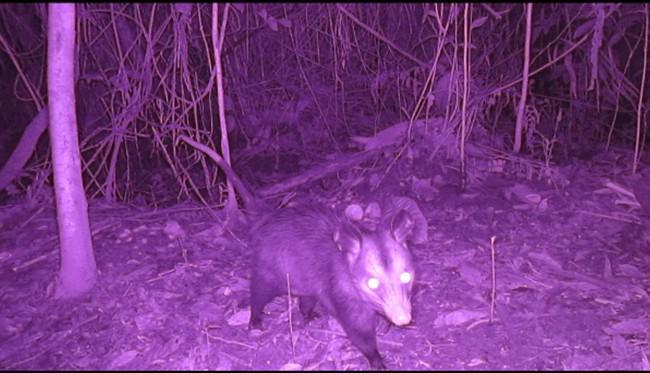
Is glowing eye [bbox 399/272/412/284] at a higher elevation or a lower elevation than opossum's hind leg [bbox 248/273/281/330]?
higher

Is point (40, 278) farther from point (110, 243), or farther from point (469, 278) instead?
point (469, 278)

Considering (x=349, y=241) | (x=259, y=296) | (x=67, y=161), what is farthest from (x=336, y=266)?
(x=67, y=161)

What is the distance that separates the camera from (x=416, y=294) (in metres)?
3.55

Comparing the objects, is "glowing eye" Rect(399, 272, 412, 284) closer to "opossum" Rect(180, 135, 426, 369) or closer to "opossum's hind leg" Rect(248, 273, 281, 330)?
"opossum" Rect(180, 135, 426, 369)

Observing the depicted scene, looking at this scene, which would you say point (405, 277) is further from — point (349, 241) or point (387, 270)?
point (349, 241)

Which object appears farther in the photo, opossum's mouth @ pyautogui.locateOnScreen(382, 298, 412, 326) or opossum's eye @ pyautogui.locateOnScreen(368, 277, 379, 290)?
opossum's eye @ pyautogui.locateOnScreen(368, 277, 379, 290)

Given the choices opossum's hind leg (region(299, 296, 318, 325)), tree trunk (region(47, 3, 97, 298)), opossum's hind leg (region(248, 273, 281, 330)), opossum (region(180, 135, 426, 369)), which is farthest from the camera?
opossum's hind leg (region(299, 296, 318, 325))

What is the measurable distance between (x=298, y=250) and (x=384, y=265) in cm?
76

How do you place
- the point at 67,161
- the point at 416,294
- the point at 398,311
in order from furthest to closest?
the point at 416,294 < the point at 67,161 < the point at 398,311

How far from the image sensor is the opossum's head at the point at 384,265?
2.92m

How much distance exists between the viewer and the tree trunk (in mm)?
3098

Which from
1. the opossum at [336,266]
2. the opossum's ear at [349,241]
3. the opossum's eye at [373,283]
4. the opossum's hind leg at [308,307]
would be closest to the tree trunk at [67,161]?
the opossum at [336,266]

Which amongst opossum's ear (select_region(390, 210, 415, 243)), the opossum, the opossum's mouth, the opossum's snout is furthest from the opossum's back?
the opossum's mouth

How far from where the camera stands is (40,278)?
3.83 meters
